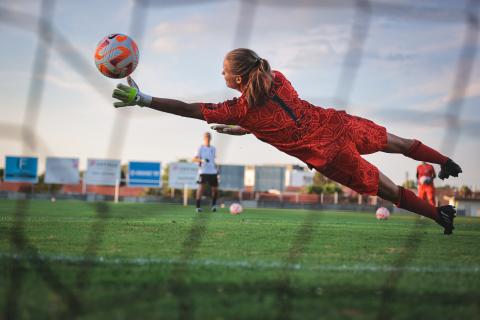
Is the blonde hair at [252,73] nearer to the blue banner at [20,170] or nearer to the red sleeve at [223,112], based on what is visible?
the red sleeve at [223,112]

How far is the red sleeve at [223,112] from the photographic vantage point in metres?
4.15

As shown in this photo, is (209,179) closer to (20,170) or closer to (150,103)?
(150,103)

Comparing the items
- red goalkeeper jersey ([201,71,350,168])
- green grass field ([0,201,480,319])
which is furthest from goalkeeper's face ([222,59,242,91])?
green grass field ([0,201,480,319])

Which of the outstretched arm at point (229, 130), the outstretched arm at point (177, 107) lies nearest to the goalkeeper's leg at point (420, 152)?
the outstretched arm at point (229, 130)

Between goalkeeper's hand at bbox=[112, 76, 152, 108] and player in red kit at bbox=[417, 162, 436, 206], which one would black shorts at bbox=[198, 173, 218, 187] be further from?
goalkeeper's hand at bbox=[112, 76, 152, 108]

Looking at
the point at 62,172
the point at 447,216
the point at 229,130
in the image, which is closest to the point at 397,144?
the point at 447,216

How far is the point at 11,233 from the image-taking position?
518 cm

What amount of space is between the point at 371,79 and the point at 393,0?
0.76 metres

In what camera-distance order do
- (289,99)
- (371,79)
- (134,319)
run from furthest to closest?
(371,79), (289,99), (134,319)

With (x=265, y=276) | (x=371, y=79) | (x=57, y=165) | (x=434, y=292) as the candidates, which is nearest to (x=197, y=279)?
(x=265, y=276)

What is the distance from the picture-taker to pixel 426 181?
1345cm

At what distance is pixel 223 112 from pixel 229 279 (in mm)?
1595

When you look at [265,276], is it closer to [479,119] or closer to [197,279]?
[197,279]

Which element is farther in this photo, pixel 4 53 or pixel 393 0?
pixel 393 0
